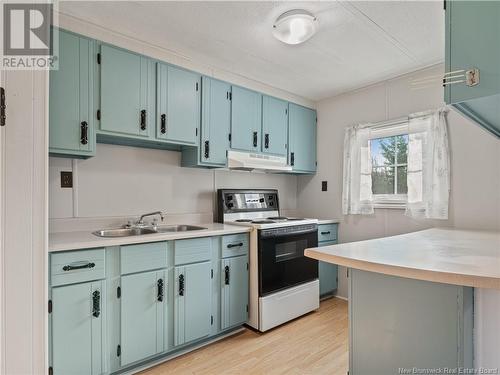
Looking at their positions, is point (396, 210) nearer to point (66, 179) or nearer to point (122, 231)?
point (122, 231)

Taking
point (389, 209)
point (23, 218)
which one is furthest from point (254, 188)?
point (23, 218)

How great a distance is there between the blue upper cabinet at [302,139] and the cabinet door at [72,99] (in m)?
2.05

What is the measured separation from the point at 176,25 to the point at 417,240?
2.06m

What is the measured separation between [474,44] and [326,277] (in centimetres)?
271

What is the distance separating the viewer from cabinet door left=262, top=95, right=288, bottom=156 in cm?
305

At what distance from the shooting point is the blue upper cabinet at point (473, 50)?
0.90m

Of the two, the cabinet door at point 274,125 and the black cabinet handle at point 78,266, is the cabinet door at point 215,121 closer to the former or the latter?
the cabinet door at point 274,125

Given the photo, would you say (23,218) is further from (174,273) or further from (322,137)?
(322,137)

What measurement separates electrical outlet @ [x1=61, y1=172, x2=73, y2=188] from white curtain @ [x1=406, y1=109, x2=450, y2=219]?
9.53 feet

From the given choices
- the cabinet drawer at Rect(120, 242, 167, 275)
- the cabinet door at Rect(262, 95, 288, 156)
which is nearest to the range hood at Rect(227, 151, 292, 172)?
the cabinet door at Rect(262, 95, 288, 156)

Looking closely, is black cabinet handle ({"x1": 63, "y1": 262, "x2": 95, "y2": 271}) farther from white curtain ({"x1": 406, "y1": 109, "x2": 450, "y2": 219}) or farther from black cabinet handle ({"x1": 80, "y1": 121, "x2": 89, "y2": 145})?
white curtain ({"x1": 406, "y1": 109, "x2": 450, "y2": 219})

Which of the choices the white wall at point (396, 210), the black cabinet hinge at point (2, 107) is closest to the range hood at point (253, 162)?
the white wall at point (396, 210)

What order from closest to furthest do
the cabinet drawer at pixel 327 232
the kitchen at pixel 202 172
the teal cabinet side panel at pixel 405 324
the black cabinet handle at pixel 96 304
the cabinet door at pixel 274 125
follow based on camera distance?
the teal cabinet side panel at pixel 405 324 < the kitchen at pixel 202 172 < the black cabinet handle at pixel 96 304 < the cabinet door at pixel 274 125 < the cabinet drawer at pixel 327 232

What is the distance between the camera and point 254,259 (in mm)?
2504
